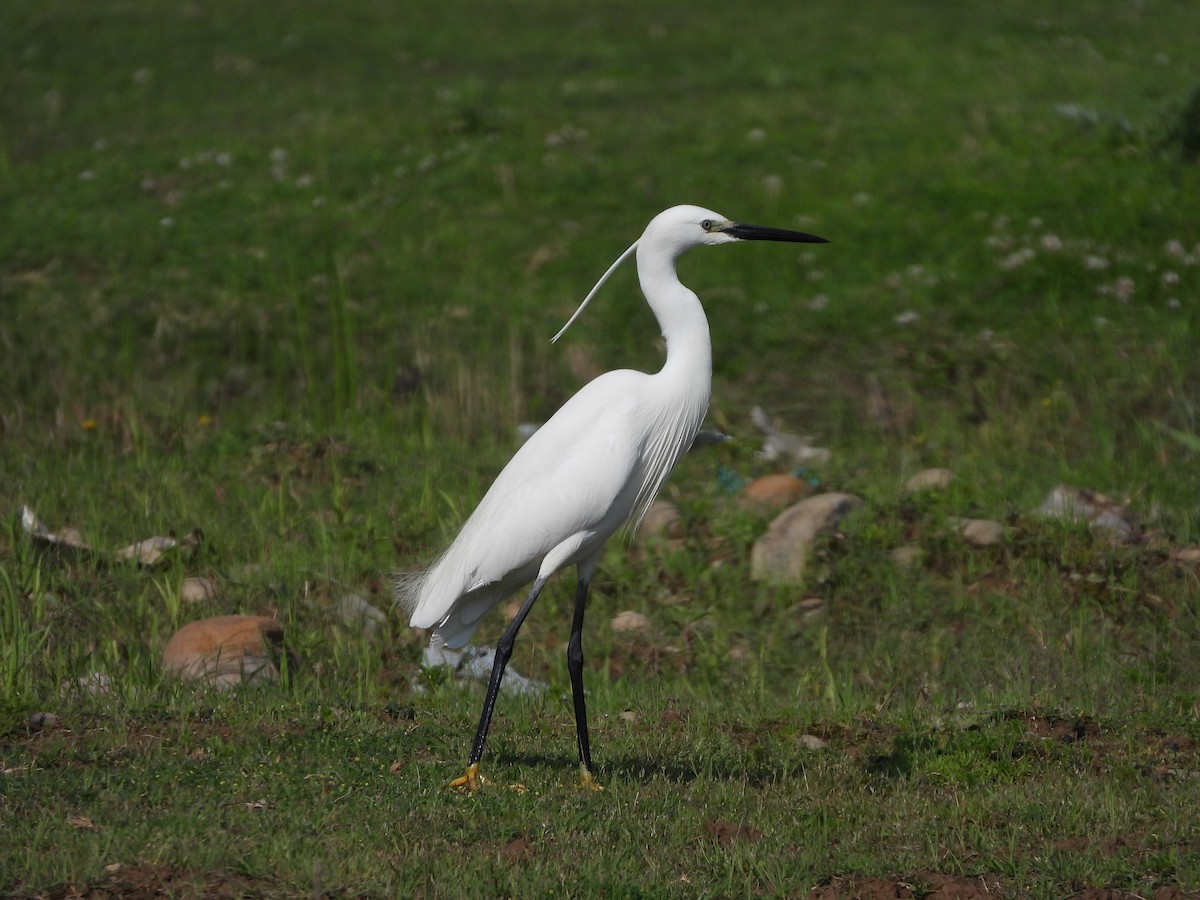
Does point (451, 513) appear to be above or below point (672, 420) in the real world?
below

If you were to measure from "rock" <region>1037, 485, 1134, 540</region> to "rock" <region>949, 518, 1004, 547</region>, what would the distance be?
27 centimetres

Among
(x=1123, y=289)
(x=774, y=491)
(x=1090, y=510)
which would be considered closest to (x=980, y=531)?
(x=1090, y=510)

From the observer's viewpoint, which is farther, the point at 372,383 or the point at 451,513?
the point at 372,383

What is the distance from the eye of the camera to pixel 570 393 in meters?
9.34

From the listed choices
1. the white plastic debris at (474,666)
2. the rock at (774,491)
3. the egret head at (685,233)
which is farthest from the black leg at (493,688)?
the rock at (774,491)

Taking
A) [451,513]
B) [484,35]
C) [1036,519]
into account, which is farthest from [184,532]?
[484,35]

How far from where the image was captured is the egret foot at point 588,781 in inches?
174

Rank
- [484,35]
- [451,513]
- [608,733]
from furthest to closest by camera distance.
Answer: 1. [484,35]
2. [451,513]
3. [608,733]

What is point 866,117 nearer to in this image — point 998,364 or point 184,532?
point 998,364

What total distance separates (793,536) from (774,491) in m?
0.57

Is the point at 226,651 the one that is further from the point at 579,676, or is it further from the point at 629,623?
the point at 629,623

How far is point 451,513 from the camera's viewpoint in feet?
23.8

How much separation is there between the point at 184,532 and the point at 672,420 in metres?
3.23

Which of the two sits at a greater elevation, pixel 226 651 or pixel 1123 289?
pixel 226 651
